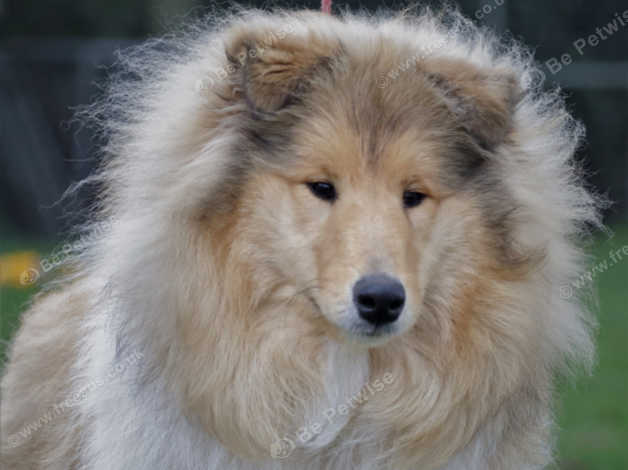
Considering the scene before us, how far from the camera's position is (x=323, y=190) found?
12.8 feet

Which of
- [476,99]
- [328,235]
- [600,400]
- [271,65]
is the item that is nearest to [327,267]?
[328,235]

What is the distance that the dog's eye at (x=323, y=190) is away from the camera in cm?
390

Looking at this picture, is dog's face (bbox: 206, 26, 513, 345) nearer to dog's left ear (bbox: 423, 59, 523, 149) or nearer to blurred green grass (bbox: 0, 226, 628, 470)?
dog's left ear (bbox: 423, 59, 523, 149)

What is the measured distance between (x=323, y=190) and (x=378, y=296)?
439mm

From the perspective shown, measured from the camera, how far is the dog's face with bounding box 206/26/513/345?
12.5 ft

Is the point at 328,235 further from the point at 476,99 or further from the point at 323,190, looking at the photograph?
the point at 476,99

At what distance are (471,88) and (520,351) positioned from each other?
3.12ft

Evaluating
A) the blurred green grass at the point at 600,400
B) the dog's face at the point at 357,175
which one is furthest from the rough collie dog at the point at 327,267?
the blurred green grass at the point at 600,400

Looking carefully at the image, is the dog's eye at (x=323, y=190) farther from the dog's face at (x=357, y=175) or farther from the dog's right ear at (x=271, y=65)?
the dog's right ear at (x=271, y=65)

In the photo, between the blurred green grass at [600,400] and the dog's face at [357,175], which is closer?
the dog's face at [357,175]

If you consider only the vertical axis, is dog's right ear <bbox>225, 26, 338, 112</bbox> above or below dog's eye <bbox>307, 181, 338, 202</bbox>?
above

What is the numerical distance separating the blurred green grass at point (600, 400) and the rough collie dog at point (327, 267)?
0.97 metres

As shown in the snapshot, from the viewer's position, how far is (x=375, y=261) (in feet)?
12.3

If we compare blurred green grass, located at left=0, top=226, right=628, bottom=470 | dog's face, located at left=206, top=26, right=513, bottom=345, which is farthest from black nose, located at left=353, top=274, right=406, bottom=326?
blurred green grass, located at left=0, top=226, right=628, bottom=470
